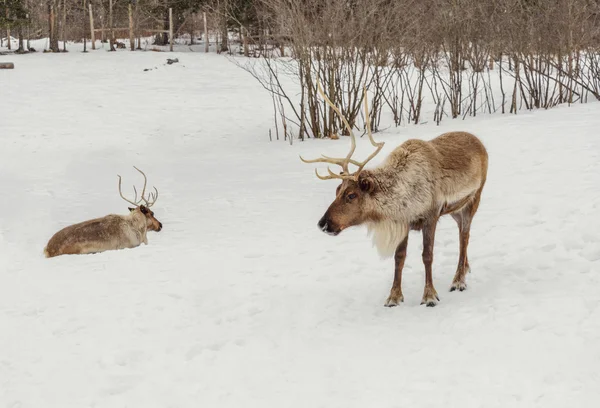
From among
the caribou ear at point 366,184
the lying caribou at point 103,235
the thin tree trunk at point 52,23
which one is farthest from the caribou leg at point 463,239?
the thin tree trunk at point 52,23

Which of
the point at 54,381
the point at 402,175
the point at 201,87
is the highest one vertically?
the point at 201,87

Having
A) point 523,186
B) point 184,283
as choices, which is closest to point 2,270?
point 184,283

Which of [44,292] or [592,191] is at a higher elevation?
[592,191]

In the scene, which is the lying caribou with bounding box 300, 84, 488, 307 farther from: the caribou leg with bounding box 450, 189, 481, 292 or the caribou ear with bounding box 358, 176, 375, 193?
the caribou leg with bounding box 450, 189, 481, 292

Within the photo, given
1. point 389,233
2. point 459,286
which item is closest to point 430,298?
point 459,286

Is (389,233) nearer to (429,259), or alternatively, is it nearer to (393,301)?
(429,259)

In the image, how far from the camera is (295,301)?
5625 millimetres

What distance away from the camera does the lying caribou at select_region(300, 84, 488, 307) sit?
4930 mm

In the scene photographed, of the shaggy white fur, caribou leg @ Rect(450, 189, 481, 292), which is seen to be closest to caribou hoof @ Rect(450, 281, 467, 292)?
caribou leg @ Rect(450, 189, 481, 292)

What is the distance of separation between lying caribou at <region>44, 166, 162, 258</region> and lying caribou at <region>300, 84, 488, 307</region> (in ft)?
12.5

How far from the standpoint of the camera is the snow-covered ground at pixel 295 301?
4.16 metres

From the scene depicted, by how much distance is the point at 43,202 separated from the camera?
1081 centimetres

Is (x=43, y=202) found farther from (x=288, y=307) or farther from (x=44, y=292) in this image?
(x=288, y=307)

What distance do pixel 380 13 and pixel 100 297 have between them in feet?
33.0
